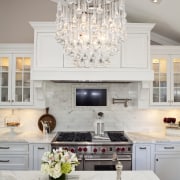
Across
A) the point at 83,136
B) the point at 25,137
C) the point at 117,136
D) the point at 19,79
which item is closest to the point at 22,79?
the point at 19,79

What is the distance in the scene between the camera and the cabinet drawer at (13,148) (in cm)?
335

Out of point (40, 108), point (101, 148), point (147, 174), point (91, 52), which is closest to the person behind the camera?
point (147, 174)

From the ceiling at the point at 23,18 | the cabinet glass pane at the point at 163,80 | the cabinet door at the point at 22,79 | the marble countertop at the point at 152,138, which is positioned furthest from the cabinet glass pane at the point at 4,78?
the cabinet glass pane at the point at 163,80

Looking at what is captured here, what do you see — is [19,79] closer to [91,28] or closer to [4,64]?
[4,64]

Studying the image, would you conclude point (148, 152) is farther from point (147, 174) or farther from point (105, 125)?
point (147, 174)

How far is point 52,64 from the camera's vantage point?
3.51 m

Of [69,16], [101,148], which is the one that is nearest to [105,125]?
[101,148]

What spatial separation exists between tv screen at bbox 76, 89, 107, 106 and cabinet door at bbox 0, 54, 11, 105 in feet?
3.78

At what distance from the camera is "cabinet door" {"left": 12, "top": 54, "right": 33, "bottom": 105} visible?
12.3ft

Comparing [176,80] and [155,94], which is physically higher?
[176,80]

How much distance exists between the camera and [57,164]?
1.69 metres

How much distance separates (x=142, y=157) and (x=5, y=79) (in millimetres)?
2477

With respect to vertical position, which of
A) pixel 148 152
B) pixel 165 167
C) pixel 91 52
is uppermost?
pixel 91 52

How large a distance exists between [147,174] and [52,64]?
2132 millimetres
